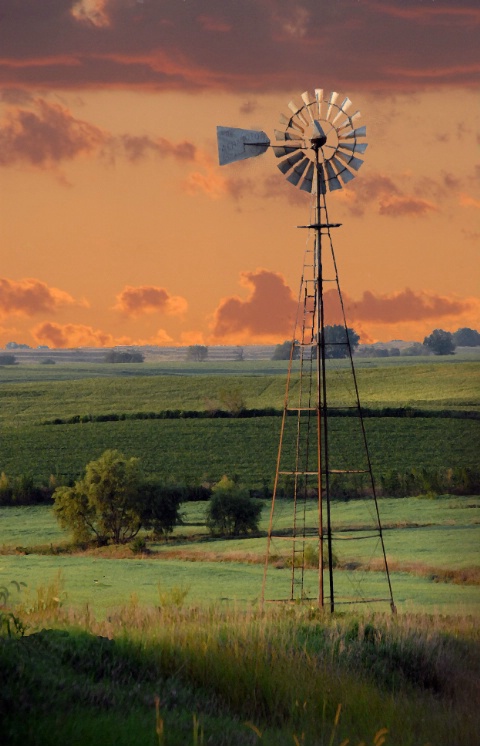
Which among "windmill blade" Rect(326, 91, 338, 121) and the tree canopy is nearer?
"windmill blade" Rect(326, 91, 338, 121)

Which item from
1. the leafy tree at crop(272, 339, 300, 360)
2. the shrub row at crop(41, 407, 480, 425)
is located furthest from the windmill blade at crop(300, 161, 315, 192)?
the leafy tree at crop(272, 339, 300, 360)

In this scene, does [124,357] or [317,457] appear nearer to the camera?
[317,457]

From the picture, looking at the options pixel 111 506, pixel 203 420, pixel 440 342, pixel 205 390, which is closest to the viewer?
pixel 111 506

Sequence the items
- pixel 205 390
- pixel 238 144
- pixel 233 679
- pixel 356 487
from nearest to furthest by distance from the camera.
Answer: pixel 233 679
pixel 238 144
pixel 356 487
pixel 205 390

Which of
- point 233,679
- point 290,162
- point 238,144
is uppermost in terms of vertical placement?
point 238,144

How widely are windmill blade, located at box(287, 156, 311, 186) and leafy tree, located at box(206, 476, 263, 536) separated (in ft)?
42.7

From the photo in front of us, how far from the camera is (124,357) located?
5247 cm

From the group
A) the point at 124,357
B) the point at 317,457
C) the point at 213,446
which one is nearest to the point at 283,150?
the point at 317,457

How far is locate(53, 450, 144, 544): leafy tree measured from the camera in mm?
25000

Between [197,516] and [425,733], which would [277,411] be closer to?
[197,516]

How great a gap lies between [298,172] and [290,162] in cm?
19

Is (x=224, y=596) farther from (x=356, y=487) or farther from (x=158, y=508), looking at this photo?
(x=356, y=487)

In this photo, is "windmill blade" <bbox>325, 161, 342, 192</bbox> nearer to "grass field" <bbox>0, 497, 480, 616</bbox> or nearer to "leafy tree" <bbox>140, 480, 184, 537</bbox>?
"grass field" <bbox>0, 497, 480, 616</bbox>

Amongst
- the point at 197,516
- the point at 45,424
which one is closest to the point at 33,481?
the point at 197,516
